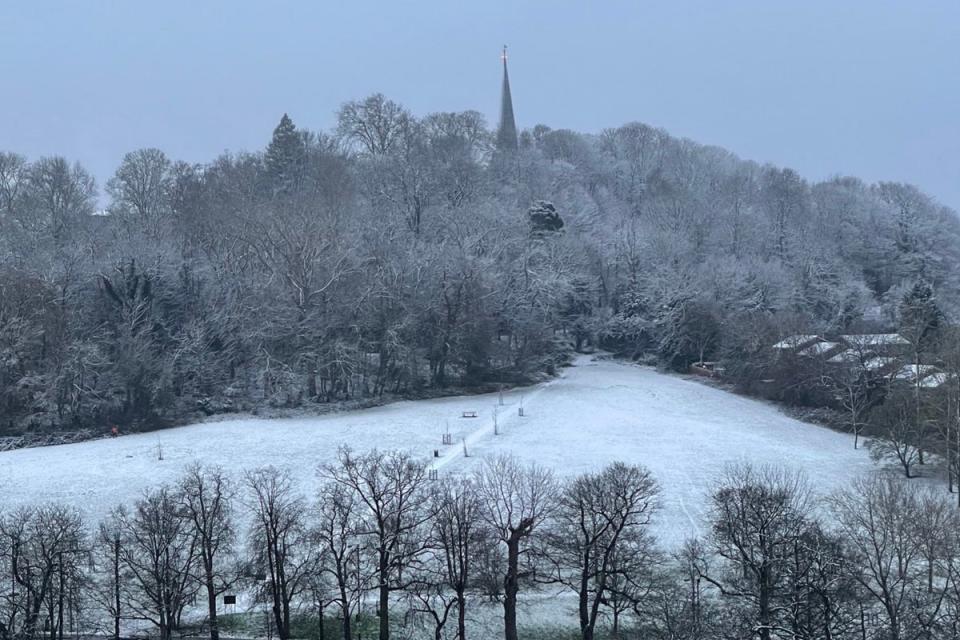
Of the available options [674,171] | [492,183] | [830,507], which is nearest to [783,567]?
[830,507]

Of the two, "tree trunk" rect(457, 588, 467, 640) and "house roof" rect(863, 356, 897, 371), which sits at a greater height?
"house roof" rect(863, 356, 897, 371)

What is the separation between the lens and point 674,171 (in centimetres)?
10250

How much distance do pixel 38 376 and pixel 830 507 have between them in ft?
126

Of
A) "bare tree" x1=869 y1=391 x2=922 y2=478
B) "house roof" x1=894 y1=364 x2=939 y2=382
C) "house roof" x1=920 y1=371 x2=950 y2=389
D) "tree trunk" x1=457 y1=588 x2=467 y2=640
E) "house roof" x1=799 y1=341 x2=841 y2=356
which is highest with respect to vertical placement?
"house roof" x1=799 y1=341 x2=841 y2=356

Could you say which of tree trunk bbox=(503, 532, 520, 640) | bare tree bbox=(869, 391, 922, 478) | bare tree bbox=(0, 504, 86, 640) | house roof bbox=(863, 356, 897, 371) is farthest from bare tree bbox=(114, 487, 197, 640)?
house roof bbox=(863, 356, 897, 371)

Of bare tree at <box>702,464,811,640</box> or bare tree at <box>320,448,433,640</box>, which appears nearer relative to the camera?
bare tree at <box>702,464,811,640</box>

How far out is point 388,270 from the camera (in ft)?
187

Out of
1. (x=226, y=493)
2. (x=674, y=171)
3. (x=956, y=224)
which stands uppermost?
(x=674, y=171)

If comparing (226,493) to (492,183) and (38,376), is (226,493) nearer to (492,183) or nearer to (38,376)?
(38,376)

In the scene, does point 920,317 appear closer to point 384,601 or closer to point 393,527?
point 393,527

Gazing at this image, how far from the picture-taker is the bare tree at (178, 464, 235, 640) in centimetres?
2586

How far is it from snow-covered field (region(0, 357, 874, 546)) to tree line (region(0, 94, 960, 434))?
4.76m

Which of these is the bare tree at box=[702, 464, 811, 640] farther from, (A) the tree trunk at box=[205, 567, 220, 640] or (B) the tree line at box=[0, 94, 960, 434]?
(B) the tree line at box=[0, 94, 960, 434]

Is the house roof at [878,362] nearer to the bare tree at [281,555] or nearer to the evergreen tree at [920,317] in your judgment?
the evergreen tree at [920,317]
